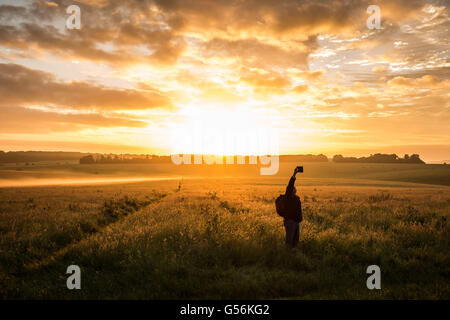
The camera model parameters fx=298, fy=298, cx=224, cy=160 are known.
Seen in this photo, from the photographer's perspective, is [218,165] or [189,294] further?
[218,165]

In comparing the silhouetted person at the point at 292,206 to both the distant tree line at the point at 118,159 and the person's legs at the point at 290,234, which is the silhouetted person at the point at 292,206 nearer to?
the person's legs at the point at 290,234

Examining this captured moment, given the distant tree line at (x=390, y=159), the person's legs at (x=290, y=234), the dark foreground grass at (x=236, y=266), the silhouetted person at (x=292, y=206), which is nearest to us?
the dark foreground grass at (x=236, y=266)

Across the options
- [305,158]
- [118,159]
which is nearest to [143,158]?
[118,159]

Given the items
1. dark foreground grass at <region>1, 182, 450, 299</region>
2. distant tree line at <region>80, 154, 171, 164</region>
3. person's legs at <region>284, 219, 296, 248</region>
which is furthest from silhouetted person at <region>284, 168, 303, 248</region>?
distant tree line at <region>80, 154, 171, 164</region>

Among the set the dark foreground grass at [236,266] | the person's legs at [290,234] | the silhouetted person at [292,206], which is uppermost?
the silhouetted person at [292,206]

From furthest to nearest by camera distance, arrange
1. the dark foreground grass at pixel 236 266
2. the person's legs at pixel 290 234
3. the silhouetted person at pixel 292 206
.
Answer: the person's legs at pixel 290 234, the silhouetted person at pixel 292 206, the dark foreground grass at pixel 236 266

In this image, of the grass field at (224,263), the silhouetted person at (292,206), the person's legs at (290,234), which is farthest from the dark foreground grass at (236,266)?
the silhouetted person at (292,206)

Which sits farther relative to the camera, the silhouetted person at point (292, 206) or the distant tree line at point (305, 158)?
the distant tree line at point (305, 158)

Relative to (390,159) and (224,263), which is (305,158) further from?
(224,263)

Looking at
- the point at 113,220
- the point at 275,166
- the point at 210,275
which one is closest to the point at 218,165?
the point at 275,166

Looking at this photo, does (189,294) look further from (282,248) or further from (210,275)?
(282,248)
